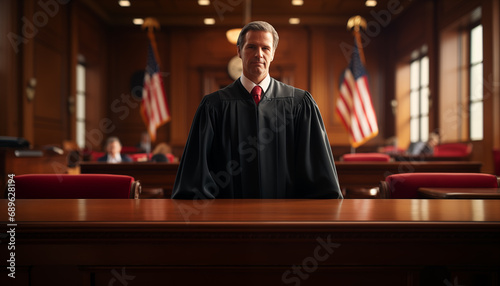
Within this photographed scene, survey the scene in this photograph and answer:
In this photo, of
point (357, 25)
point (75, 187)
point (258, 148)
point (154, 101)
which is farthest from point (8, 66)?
point (258, 148)

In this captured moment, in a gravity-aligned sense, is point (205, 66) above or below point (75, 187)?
above

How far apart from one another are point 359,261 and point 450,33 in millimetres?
8366

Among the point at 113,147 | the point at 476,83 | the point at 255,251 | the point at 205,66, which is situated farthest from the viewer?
the point at 205,66

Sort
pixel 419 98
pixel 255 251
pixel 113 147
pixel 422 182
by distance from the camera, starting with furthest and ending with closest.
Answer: pixel 419 98 → pixel 113 147 → pixel 422 182 → pixel 255 251

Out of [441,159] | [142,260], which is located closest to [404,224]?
[142,260]

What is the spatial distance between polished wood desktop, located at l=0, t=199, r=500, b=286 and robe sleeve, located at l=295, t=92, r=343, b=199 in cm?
65

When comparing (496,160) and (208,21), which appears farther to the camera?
(208,21)

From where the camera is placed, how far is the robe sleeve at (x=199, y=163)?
168 centimetres

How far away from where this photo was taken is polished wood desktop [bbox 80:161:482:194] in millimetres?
3938

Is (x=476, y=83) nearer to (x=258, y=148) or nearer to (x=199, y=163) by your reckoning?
(x=258, y=148)

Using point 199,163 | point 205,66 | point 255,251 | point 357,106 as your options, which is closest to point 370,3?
point 205,66

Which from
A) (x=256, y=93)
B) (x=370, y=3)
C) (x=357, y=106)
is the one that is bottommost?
(x=256, y=93)

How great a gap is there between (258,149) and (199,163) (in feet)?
0.97

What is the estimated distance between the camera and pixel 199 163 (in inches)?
69.1
